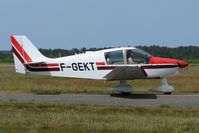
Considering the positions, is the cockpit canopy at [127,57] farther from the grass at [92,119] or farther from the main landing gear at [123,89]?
the grass at [92,119]

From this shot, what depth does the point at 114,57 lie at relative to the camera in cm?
2067

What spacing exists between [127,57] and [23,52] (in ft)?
15.5

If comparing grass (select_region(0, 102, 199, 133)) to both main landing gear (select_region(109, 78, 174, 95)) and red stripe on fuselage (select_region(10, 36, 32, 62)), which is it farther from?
red stripe on fuselage (select_region(10, 36, 32, 62))

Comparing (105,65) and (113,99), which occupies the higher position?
(105,65)

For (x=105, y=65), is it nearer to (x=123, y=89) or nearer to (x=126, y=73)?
(x=126, y=73)

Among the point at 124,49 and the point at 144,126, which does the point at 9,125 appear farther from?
the point at 124,49

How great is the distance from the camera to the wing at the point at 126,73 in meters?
19.8

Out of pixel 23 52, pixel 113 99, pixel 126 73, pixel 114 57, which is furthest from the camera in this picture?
pixel 23 52

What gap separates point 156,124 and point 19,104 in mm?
6176

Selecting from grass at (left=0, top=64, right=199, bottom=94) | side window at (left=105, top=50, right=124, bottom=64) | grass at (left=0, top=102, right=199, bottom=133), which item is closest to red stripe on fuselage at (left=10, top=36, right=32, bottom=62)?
grass at (left=0, top=64, right=199, bottom=94)

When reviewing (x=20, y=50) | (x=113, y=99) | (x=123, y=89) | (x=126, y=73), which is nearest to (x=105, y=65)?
(x=126, y=73)

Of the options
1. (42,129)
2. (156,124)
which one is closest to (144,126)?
(156,124)

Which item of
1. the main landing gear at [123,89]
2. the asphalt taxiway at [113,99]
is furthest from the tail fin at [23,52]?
the main landing gear at [123,89]

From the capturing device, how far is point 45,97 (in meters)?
19.5
